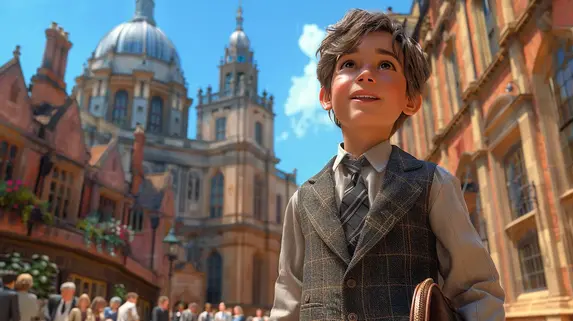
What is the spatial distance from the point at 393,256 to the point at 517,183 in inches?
442

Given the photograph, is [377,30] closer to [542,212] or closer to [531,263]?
[542,212]

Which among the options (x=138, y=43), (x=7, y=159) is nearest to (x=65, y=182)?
(x=7, y=159)

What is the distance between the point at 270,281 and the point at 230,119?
16273mm

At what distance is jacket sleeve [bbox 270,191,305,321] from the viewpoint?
217 centimetres

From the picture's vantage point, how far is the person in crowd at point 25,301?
7.01 m

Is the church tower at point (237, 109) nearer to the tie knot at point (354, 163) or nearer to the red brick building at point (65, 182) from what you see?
the red brick building at point (65, 182)

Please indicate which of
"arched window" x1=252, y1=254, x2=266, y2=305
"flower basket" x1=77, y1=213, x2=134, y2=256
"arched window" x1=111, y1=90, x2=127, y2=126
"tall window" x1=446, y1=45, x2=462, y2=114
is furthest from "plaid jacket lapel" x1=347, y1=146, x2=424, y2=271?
"arched window" x1=111, y1=90, x2=127, y2=126

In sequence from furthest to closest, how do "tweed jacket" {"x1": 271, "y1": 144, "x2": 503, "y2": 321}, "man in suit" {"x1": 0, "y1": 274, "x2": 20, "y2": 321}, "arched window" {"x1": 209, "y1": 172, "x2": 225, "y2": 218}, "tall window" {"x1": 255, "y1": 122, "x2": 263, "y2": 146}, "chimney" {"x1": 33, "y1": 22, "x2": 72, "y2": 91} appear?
"tall window" {"x1": 255, "y1": 122, "x2": 263, "y2": 146} < "arched window" {"x1": 209, "y1": 172, "x2": 225, "y2": 218} < "chimney" {"x1": 33, "y1": 22, "x2": 72, "y2": 91} < "man in suit" {"x1": 0, "y1": 274, "x2": 20, "y2": 321} < "tweed jacket" {"x1": 271, "y1": 144, "x2": 503, "y2": 321}

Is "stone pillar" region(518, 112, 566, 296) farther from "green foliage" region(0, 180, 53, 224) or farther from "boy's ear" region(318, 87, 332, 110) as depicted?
"green foliage" region(0, 180, 53, 224)

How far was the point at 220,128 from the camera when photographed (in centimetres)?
4709

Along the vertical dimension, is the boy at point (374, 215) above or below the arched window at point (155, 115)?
below

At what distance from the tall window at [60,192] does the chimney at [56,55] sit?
13.3 ft

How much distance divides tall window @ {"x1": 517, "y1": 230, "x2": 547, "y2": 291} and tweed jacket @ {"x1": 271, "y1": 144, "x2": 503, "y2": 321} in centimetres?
1018

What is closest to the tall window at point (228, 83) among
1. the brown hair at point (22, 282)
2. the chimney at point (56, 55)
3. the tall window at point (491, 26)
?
the chimney at point (56, 55)
